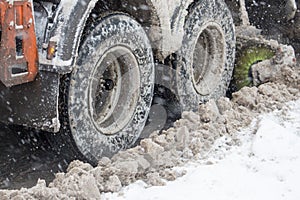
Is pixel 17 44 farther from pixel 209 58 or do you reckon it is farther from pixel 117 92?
pixel 209 58

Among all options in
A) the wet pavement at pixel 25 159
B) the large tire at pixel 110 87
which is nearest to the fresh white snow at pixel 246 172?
the large tire at pixel 110 87

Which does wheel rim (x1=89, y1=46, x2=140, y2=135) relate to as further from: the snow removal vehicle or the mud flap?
the mud flap

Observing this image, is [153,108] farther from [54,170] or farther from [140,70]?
[54,170]

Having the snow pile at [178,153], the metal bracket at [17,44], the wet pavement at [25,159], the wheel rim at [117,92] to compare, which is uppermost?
the metal bracket at [17,44]

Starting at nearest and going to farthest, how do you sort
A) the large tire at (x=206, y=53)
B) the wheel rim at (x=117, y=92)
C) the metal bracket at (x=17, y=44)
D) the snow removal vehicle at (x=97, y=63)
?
the metal bracket at (x=17, y=44), the snow removal vehicle at (x=97, y=63), the wheel rim at (x=117, y=92), the large tire at (x=206, y=53)

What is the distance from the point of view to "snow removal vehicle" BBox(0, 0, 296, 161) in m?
3.41

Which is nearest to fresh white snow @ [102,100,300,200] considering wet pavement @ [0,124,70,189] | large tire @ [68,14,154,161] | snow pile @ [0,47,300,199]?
snow pile @ [0,47,300,199]

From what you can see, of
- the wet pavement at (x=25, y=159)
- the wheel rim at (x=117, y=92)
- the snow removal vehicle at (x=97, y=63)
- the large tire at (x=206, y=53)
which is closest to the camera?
the snow removal vehicle at (x=97, y=63)

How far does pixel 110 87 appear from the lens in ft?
14.0

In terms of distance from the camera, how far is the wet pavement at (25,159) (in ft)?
13.1

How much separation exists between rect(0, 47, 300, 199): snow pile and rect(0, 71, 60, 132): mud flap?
31 centimetres

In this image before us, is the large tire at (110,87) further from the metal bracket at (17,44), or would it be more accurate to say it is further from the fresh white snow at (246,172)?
the fresh white snow at (246,172)

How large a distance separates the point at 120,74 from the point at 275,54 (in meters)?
2.03

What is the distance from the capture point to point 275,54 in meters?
5.72
